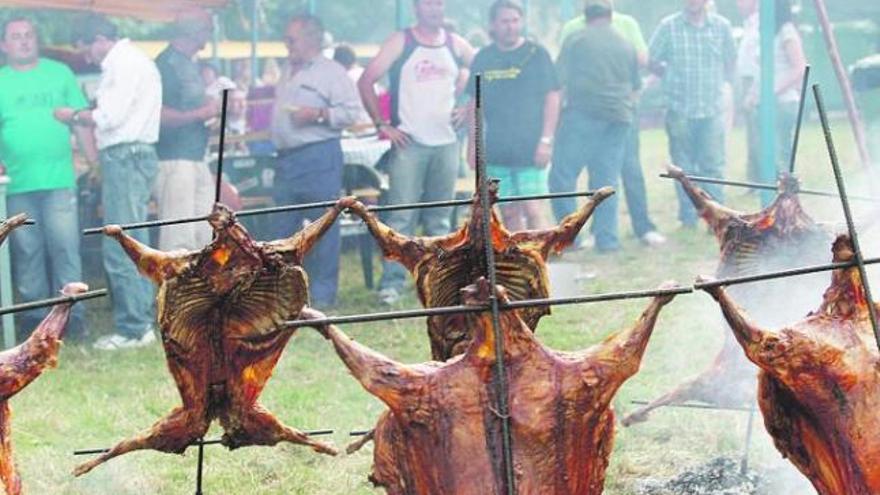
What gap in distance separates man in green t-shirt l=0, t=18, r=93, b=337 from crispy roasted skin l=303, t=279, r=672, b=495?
675cm

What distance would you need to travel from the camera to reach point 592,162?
44.8 ft

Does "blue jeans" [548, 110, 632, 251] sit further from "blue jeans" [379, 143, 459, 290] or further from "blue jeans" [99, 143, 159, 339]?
"blue jeans" [99, 143, 159, 339]

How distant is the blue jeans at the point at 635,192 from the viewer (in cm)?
1438

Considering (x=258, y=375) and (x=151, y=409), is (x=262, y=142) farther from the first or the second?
(x=258, y=375)

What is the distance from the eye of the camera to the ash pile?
6453 mm

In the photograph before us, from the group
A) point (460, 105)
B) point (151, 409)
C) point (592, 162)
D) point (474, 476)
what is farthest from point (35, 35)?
point (474, 476)

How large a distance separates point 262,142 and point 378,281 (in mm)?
2389

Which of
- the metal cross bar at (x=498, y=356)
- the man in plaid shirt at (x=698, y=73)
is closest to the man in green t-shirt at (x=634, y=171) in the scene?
the man in plaid shirt at (x=698, y=73)

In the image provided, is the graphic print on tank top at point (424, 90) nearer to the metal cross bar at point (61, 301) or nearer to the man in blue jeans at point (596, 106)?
the man in blue jeans at point (596, 106)

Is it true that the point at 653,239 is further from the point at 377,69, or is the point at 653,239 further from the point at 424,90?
the point at 377,69

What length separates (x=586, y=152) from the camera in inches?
537

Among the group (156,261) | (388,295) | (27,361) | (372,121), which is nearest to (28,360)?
(27,361)

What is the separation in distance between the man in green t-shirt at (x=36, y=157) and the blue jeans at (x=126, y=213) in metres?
0.30

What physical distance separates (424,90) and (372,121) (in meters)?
0.58
